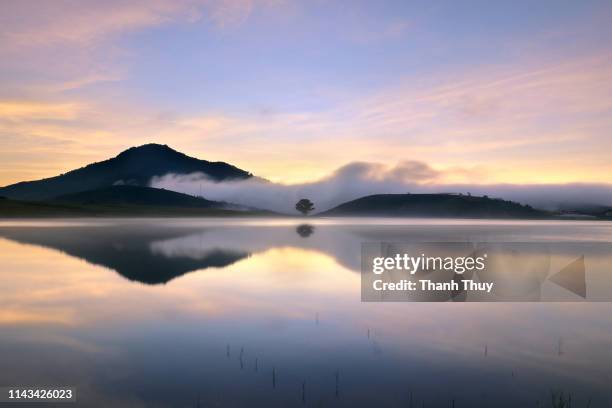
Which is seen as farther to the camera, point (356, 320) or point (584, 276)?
point (584, 276)

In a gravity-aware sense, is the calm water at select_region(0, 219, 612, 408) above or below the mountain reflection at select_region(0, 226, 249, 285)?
below

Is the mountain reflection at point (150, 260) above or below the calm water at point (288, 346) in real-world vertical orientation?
above

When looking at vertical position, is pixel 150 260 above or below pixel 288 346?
above

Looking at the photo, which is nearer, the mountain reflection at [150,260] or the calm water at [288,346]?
the calm water at [288,346]

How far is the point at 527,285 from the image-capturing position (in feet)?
106

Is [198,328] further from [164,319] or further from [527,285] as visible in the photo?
[527,285]

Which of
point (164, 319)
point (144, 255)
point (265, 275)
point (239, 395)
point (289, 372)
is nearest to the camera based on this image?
point (239, 395)

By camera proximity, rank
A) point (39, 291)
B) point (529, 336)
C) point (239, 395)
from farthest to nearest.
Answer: point (39, 291) → point (529, 336) → point (239, 395)

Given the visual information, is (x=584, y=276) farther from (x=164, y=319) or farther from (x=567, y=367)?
(x=164, y=319)

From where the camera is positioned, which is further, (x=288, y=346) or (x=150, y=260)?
(x=150, y=260)

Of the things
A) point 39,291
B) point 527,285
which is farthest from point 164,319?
point 527,285

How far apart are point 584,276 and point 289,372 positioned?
31137mm

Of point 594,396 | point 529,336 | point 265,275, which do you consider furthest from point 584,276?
point 594,396

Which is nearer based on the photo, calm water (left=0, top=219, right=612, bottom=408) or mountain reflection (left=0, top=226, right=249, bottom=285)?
calm water (left=0, top=219, right=612, bottom=408)
